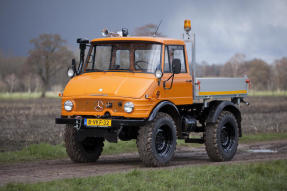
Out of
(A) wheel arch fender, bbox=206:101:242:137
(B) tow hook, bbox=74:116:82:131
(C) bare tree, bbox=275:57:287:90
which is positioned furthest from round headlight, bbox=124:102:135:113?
(C) bare tree, bbox=275:57:287:90

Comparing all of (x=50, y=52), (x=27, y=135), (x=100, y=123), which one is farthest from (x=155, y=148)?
(x=50, y=52)

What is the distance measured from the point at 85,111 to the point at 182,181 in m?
3.14

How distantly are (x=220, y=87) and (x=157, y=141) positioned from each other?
302 centimetres

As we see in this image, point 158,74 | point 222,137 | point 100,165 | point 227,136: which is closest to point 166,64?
point 158,74

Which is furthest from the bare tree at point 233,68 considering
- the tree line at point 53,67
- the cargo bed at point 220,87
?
the tree line at point 53,67

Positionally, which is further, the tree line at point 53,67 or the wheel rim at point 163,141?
the tree line at point 53,67

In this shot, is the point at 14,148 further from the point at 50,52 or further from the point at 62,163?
the point at 50,52

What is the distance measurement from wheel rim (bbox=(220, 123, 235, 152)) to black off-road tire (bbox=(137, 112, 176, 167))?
2288mm

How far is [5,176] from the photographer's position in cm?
1048

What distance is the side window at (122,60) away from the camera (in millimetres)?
12477

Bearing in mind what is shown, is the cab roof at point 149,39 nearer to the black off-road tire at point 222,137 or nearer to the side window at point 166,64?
the side window at point 166,64

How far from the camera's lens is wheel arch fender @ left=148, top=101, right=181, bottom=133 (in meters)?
11.5

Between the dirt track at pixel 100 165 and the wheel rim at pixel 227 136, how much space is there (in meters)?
0.41

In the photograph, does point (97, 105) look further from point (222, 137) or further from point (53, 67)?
point (53, 67)
